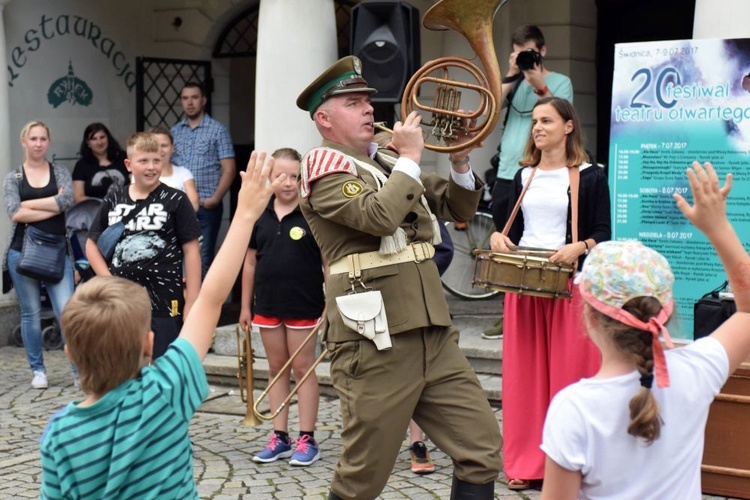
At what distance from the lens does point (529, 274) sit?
5566mm

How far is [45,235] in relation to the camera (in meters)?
8.77

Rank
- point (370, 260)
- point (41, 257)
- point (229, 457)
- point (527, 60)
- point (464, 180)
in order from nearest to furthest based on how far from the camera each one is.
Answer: point (370, 260), point (464, 180), point (229, 457), point (527, 60), point (41, 257)

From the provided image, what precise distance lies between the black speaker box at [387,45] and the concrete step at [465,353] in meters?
1.80

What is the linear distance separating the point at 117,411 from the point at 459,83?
2.40 meters

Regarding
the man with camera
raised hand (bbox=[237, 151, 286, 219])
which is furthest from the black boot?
the man with camera

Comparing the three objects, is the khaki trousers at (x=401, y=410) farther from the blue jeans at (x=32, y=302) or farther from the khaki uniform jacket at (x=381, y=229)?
the blue jeans at (x=32, y=302)

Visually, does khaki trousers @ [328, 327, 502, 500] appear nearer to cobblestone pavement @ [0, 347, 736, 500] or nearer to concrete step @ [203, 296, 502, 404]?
cobblestone pavement @ [0, 347, 736, 500]

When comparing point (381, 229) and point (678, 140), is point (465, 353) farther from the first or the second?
point (381, 229)

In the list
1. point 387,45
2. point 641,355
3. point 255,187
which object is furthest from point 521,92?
point 641,355

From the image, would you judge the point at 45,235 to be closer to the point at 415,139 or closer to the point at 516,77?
the point at 516,77

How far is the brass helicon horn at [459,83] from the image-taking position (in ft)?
15.1

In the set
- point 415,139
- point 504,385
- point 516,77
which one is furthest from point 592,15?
point 415,139

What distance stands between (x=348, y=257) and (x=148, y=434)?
178cm

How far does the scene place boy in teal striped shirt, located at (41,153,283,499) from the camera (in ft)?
A: 8.77
